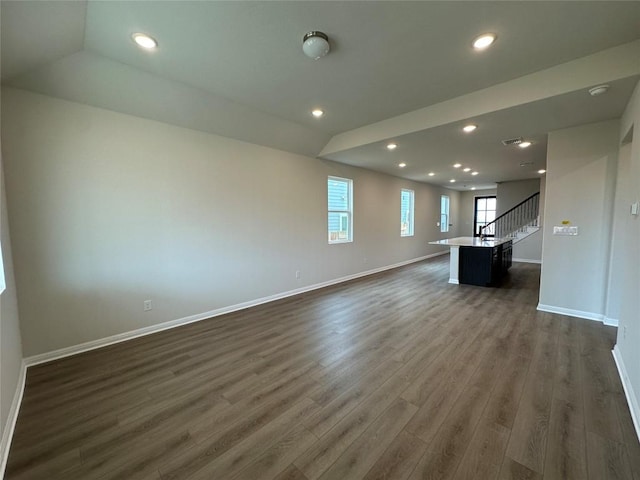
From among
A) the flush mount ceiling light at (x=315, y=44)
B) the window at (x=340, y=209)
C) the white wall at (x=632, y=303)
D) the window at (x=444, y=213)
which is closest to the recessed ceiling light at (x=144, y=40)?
the flush mount ceiling light at (x=315, y=44)

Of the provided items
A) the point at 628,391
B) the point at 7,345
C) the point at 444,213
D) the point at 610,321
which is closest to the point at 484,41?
the point at 628,391

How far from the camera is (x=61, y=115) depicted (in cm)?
261

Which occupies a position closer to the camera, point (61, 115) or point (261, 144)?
point (61, 115)

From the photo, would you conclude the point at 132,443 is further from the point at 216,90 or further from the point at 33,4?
the point at 216,90

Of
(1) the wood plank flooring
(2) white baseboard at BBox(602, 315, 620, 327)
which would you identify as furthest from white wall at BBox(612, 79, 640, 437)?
(2) white baseboard at BBox(602, 315, 620, 327)

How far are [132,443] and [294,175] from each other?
13.3 feet

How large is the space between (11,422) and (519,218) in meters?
10.9

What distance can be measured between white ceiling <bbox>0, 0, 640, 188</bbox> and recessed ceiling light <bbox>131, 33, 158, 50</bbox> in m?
0.05

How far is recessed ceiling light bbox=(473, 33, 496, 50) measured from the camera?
2066 millimetres

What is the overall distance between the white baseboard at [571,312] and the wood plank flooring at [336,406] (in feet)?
0.56

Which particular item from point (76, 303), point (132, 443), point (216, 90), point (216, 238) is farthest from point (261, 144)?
point (132, 443)

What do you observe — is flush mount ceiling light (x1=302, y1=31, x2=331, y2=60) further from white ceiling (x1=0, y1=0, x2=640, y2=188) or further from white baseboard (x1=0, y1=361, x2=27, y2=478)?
white baseboard (x1=0, y1=361, x2=27, y2=478)

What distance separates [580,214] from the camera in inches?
138

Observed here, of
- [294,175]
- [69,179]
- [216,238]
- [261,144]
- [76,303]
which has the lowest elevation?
[76,303]
